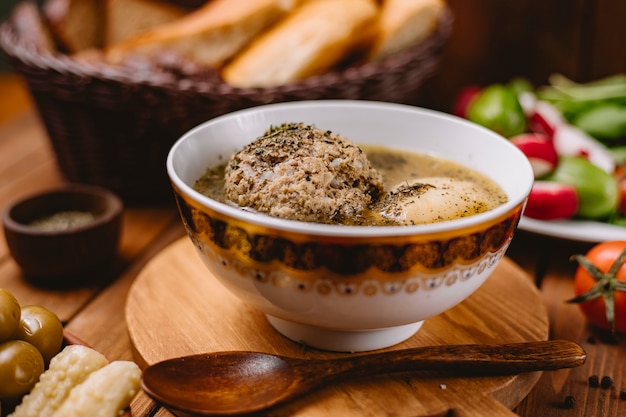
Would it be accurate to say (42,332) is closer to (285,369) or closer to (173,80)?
(285,369)

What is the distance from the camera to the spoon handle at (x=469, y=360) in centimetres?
133

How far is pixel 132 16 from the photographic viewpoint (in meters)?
2.95

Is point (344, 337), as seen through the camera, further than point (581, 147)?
No

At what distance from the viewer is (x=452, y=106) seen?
3748 millimetres

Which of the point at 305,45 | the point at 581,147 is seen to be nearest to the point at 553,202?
the point at 581,147

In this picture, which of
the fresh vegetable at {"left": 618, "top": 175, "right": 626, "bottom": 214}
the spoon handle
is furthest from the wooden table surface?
the fresh vegetable at {"left": 618, "top": 175, "right": 626, "bottom": 214}

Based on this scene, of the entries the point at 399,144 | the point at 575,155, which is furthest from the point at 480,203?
the point at 575,155

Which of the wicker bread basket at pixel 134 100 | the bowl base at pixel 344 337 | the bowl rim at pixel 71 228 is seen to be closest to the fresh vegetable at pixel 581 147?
the wicker bread basket at pixel 134 100

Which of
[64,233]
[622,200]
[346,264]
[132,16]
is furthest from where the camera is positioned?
[132,16]

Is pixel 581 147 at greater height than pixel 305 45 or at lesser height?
lesser

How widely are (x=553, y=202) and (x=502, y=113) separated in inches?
23.5

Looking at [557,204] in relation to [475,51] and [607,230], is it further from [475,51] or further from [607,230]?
[475,51]

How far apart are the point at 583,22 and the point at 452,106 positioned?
2.64ft

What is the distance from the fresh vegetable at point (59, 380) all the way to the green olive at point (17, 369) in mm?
27
